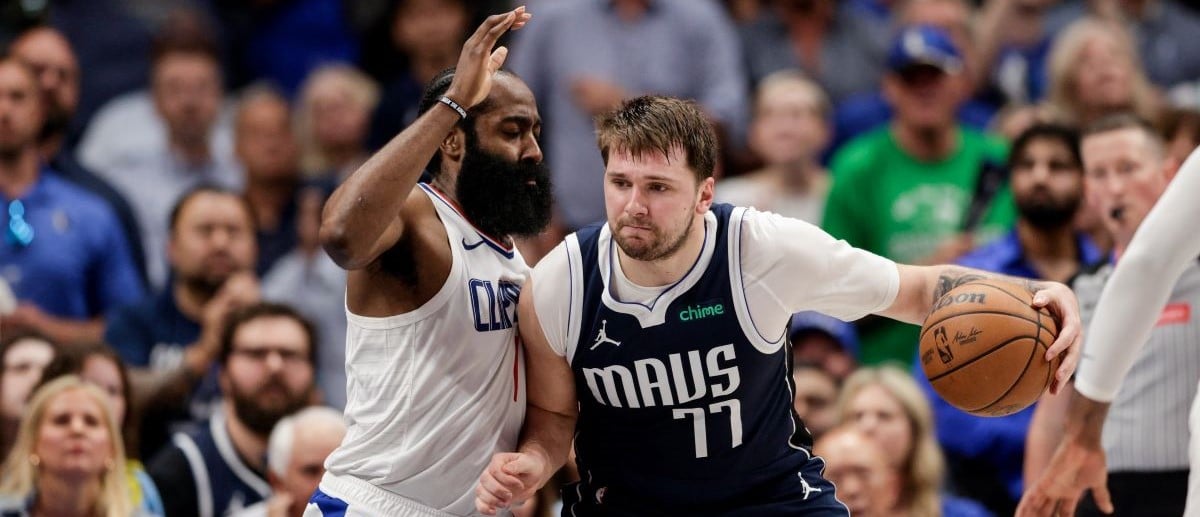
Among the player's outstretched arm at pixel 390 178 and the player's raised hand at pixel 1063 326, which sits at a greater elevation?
the player's outstretched arm at pixel 390 178

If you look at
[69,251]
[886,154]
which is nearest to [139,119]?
[69,251]

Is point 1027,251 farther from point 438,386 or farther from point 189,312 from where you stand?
point 189,312

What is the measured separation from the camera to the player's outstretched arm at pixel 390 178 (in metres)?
5.04

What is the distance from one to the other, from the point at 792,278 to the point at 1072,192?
149 inches

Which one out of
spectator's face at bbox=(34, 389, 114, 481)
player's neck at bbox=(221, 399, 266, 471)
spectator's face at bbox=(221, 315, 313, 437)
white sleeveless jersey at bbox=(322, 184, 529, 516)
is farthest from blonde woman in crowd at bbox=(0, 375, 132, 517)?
white sleeveless jersey at bbox=(322, 184, 529, 516)

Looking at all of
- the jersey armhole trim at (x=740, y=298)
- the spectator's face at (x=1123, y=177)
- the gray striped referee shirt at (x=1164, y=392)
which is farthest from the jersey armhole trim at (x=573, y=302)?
the spectator's face at (x=1123, y=177)

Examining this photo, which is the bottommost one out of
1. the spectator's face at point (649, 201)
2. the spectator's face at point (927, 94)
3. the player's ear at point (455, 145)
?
the spectator's face at point (649, 201)

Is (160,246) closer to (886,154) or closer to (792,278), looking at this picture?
(886,154)

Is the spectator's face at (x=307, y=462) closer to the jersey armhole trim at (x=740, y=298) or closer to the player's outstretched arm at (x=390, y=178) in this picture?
the player's outstretched arm at (x=390, y=178)

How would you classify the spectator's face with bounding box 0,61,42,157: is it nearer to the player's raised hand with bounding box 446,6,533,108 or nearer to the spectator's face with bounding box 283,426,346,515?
the spectator's face with bounding box 283,426,346,515

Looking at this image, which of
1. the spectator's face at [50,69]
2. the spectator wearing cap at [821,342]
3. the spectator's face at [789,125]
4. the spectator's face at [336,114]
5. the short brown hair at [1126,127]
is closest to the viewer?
the short brown hair at [1126,127]

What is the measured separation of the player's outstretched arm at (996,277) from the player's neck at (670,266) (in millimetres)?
681

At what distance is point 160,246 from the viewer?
36.5 feet

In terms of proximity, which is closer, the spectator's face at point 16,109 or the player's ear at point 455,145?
the player's ear at point 455,145
